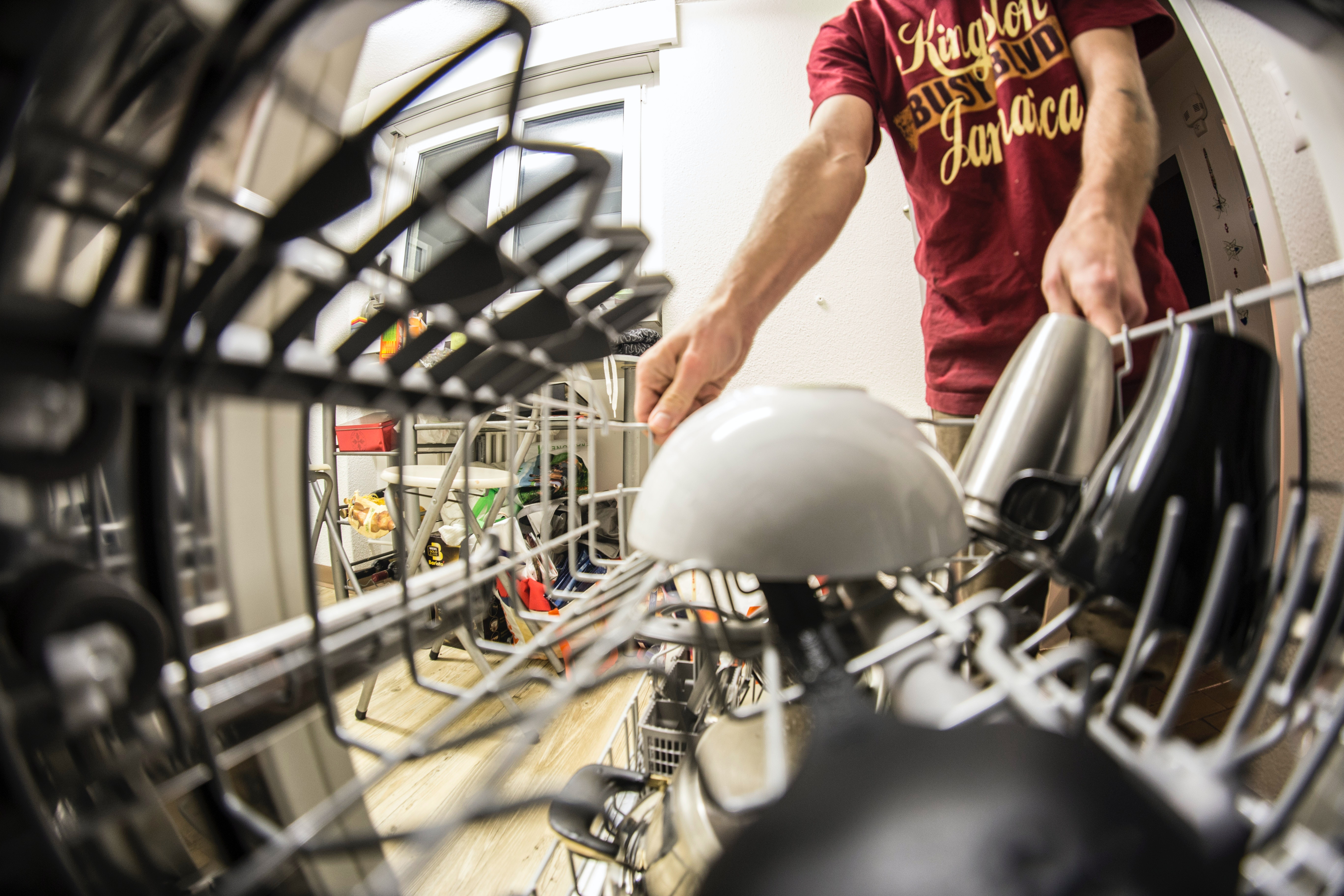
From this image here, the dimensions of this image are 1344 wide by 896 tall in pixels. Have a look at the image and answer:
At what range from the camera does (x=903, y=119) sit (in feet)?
2.16

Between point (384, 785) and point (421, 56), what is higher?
point (421, 56)

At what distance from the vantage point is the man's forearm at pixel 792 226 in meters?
0.43

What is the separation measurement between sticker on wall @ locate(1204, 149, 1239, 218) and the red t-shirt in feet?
1.18

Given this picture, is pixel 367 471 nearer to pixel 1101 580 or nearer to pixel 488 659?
pixel 488 659

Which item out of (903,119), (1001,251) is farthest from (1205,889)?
(903,119)

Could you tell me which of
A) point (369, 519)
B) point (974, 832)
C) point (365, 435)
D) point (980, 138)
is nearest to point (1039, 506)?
point (974, 832)

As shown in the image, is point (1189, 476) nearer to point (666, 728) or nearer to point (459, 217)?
point (459, 217)

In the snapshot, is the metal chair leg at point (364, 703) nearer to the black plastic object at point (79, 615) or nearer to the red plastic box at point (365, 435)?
the red plastic box at point (365, 435)

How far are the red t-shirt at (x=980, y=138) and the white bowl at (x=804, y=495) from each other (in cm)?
52

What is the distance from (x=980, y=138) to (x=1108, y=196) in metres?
0.31

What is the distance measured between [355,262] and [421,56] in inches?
3.1

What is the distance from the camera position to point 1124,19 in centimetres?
55

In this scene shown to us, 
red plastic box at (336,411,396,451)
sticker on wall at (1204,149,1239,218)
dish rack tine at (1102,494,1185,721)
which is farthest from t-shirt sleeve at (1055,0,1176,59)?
red plastic box at (336,411,396,451)

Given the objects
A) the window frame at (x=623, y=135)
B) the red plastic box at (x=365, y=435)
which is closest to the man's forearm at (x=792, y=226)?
A: the window frame at (x=623, y=135)
